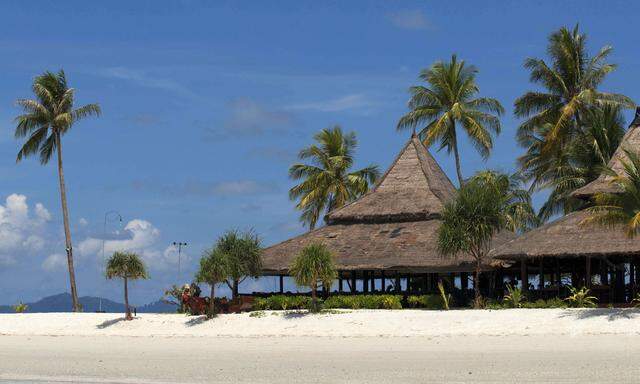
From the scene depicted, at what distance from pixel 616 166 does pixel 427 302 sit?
9.10 metres

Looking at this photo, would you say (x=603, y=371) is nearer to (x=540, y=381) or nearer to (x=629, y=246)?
(x=540, y=381)

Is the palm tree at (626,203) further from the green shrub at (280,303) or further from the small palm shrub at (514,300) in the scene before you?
the green shrub at (280,303)

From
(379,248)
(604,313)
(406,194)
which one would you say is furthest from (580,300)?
(406,194)

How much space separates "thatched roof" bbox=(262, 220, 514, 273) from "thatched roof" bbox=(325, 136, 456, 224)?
0.34 metres

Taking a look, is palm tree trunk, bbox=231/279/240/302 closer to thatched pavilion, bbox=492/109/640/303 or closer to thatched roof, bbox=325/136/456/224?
thatched roof, bbox=325/136/456/224

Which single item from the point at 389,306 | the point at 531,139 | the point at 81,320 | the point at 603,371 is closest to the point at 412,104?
the point at 531,139

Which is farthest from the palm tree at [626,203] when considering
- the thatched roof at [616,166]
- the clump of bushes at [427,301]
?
the clump of bushes at [427,301]

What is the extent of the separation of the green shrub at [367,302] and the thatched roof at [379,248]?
1096 mm

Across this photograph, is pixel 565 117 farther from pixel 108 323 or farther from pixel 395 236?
pixel 108 323

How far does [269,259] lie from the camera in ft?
133

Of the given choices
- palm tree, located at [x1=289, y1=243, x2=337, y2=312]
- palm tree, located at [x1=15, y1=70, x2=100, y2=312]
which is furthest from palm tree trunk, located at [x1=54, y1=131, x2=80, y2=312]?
palm tree, located at [x1=289, y1=243, x2=337, y2=312]

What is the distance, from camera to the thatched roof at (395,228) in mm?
37562

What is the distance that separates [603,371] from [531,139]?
35273mm

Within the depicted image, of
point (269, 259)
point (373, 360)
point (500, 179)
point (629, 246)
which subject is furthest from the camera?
point (500, 179)
